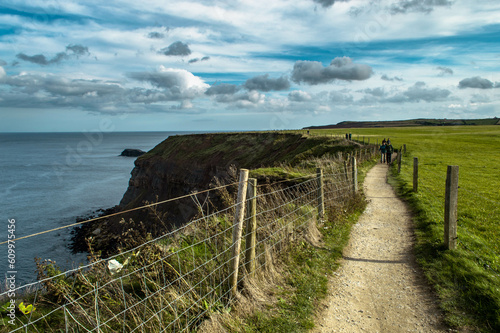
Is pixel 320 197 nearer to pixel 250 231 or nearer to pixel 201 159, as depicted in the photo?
pixel 250 231

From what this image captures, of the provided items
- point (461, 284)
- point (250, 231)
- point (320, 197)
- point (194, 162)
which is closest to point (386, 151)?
point (320, 197)

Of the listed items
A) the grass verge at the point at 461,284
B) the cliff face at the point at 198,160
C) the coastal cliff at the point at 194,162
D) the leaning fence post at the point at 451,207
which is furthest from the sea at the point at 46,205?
the leaning fence post at the point at 451,207

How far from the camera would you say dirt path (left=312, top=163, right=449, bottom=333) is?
4.86m

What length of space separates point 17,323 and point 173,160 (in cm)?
5219

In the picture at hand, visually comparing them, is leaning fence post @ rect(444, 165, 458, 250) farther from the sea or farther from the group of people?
the group of people

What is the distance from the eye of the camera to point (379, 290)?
232 inches

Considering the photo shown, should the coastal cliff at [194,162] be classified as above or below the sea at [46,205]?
above

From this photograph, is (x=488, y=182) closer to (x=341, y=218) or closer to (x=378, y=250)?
(x=341, y=218)

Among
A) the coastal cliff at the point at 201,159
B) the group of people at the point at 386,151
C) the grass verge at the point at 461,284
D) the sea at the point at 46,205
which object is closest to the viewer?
the grass verge at the point at 461,284

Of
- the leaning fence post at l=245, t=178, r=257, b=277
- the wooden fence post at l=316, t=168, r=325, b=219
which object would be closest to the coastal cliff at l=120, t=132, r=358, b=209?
the wooden fence post at l=316, t=168, r=325, b=219

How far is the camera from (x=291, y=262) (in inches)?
262

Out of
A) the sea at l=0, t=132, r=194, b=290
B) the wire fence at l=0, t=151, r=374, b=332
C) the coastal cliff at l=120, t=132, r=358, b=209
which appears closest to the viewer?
the wire fence at l=0, t=151, r=374, b=332

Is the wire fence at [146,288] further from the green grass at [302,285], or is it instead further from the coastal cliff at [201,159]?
the coastal cliff at [201,159]

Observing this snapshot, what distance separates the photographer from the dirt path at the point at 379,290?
15.9ft
